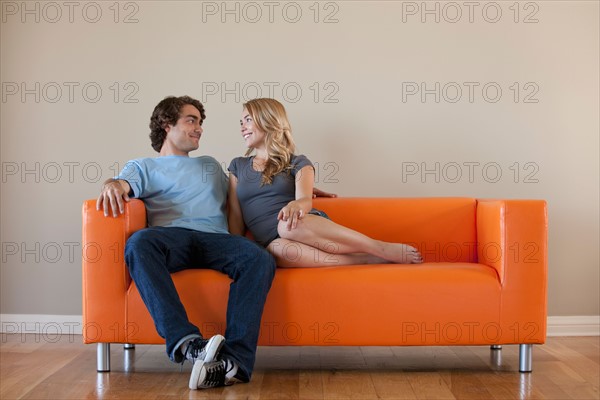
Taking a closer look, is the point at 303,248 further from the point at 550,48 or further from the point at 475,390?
the point at 550,48

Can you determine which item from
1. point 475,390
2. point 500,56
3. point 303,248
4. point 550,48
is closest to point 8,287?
point 303,248

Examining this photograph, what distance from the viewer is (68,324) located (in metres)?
3.83

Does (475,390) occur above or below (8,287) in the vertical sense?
below

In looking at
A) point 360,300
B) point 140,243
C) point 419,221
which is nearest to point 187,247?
point 140,243

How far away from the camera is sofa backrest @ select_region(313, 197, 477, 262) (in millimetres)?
3359

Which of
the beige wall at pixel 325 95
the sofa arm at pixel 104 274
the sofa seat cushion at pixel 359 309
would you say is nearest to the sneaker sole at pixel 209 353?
the sofa seat cushion at pixel 359 309

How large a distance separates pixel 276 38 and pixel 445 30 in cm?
88

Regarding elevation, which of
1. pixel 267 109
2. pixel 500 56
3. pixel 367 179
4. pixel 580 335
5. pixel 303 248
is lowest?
pixel 580 335

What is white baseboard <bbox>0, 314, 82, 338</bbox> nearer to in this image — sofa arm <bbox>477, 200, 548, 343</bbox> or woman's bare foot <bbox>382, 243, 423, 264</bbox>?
woman's bare foot <bbox>382, 243, 423, 264</bbox>

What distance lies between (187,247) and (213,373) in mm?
588

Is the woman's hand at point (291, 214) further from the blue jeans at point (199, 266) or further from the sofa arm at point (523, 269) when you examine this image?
the sofa arm at point (523, 269)

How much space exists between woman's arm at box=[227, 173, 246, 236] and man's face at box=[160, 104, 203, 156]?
0.86ft

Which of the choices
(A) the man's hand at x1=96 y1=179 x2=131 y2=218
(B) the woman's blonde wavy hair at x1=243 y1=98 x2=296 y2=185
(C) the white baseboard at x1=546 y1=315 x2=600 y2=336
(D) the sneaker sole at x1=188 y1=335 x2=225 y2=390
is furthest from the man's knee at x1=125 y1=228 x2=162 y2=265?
(C) the white baseboard at x1=546 y1=315 x2=600 y2=336

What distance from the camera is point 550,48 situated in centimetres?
384
